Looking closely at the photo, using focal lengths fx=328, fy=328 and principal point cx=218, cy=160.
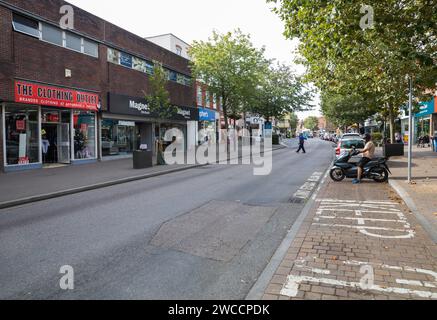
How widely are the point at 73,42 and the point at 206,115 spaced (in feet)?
62.5

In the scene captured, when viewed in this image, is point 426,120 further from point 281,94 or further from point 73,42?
point 73,42

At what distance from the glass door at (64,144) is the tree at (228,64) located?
11.2 metres

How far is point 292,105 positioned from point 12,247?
35.7 m

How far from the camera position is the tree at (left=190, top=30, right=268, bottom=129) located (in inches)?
958

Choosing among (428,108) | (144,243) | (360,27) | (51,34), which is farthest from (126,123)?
(428,108)

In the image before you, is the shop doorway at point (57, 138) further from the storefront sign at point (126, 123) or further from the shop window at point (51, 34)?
the storefront sign at point (126, 123)

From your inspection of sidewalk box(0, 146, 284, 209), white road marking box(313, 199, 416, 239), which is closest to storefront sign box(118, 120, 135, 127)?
sidewalk box(0, 146, 284, 209)

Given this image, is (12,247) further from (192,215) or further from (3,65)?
(3,65)

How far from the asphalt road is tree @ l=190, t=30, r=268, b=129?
54.6 ft

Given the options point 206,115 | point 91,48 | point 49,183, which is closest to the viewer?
point 49,183

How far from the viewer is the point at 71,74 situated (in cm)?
1767

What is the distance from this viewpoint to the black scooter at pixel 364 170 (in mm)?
11414
